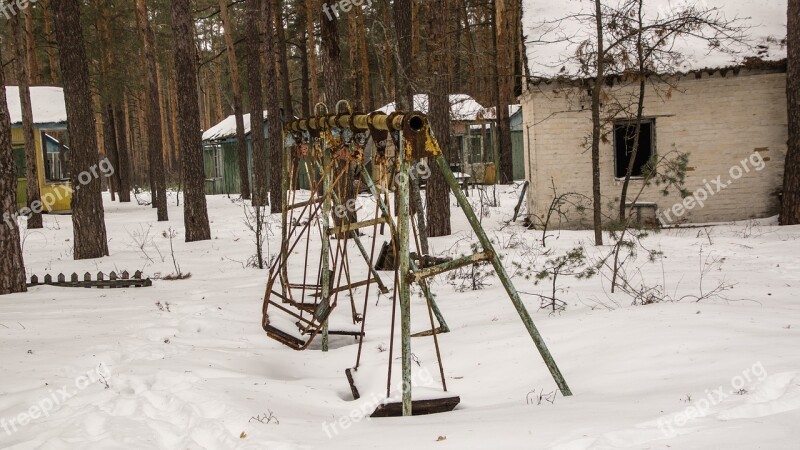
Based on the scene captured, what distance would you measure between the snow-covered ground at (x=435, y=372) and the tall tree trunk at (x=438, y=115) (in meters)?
3.82

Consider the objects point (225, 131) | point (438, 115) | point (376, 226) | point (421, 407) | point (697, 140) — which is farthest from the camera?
point (225, 131)

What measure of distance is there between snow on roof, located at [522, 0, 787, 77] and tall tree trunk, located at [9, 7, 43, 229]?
1163cm

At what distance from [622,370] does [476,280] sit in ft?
13.7

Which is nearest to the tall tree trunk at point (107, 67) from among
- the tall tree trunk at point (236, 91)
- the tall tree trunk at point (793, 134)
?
the tall tree trunk at point (236, 91)

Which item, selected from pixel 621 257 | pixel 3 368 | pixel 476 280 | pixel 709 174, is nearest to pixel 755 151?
pixel 709 174

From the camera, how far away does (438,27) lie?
446 inches

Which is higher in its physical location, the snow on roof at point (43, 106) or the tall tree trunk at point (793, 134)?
the snow on roof at point (43, 106)

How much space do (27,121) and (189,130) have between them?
6.18 meters

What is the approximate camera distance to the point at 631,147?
14188mm

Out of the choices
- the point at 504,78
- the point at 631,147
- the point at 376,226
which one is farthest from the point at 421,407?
the point at 504,78

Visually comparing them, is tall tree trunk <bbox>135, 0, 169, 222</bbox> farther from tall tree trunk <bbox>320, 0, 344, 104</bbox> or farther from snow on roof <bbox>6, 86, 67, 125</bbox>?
tall tree trunk <bbox>320, 0, 344, 104</bbox>

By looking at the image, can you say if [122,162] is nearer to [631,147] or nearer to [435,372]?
[631,147]

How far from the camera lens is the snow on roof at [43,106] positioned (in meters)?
20.1

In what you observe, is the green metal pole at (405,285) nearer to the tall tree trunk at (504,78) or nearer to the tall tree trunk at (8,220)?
the tall tree trunk at (8,220)
